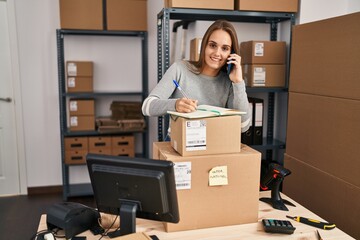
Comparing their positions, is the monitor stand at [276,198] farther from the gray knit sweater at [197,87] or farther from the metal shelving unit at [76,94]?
the metal shelving unit at [76,94]

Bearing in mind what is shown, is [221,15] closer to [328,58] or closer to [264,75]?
[264,75]

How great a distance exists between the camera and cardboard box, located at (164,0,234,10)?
2.28 m

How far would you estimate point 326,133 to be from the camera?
1906 mm

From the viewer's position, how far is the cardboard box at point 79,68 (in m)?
3.36

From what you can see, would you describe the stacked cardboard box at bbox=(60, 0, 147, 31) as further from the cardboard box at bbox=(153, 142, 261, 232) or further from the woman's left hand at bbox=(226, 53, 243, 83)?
the cardboard box at bbox=(153, 142, 261, 232)

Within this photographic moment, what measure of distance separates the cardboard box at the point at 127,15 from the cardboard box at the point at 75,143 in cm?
115

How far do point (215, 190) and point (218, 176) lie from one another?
0.19ft

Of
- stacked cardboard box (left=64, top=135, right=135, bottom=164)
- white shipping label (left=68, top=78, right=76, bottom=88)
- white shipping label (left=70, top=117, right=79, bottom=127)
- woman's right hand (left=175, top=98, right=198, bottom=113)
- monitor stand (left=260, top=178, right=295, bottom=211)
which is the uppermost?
white shipping label (left=68, top=78, right=76, bottom=88)

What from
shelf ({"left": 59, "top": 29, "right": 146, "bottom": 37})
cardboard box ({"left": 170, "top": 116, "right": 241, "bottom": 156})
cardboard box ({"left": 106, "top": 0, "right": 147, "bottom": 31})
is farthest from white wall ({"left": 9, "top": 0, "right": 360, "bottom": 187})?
cardboard box ({"left": 170, "top": 116, "right": 241, "bottom": 156})

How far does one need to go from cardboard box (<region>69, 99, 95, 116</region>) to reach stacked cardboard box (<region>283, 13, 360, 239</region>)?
2.01m

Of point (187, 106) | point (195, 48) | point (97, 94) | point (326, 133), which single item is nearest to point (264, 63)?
point (195, 48)

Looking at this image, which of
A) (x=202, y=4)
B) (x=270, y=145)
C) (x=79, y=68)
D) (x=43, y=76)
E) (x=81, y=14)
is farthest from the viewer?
(x=43, y=76)

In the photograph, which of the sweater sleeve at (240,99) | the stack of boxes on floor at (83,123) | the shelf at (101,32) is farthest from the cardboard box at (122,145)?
the sweater sleeve at (240,99)

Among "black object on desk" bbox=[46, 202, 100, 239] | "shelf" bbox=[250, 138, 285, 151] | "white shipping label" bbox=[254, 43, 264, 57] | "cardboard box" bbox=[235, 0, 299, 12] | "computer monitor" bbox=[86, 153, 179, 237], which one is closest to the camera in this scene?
"computer monitor" bbox=[86, 153, 179, 237]
